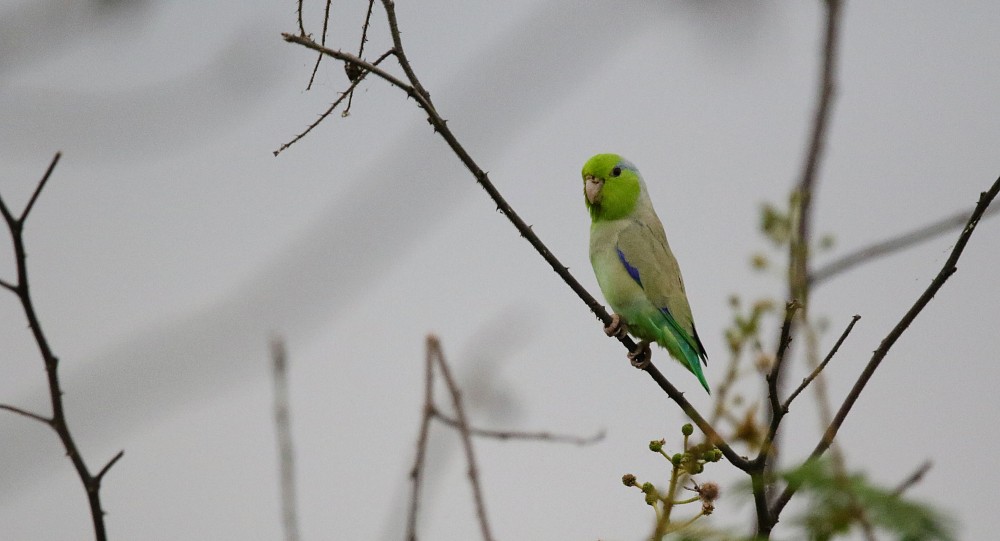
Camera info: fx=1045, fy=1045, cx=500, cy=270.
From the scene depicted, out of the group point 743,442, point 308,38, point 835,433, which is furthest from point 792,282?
point 308,38

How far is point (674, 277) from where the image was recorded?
19.3 ft

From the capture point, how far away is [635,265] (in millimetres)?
5789

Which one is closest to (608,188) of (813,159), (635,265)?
(635,265)

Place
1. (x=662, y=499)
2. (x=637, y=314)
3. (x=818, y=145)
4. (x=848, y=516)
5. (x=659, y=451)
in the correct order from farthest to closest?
(x=637, y=314)
(x=818, y=145)
(x=659, y=451)
(x=662, y=499)
(x=848, y=516)

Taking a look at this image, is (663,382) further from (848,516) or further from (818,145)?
(848,516)

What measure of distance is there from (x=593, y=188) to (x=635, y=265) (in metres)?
0.59

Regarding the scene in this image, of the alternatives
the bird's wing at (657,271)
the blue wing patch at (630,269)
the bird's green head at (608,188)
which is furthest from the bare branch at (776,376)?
the bird's green head at (608,188)

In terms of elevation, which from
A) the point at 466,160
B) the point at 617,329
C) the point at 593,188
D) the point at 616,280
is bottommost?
the point at 466,160

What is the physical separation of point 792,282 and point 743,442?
0.78m

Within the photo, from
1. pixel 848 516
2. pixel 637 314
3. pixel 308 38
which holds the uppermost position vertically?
pixel 637 314

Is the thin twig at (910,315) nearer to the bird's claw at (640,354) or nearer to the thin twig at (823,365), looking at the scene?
the thin twig at (823,365)

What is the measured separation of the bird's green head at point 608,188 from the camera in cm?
609

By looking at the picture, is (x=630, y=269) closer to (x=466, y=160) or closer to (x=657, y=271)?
(x=657, y=271)

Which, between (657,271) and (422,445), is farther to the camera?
(657,271)
